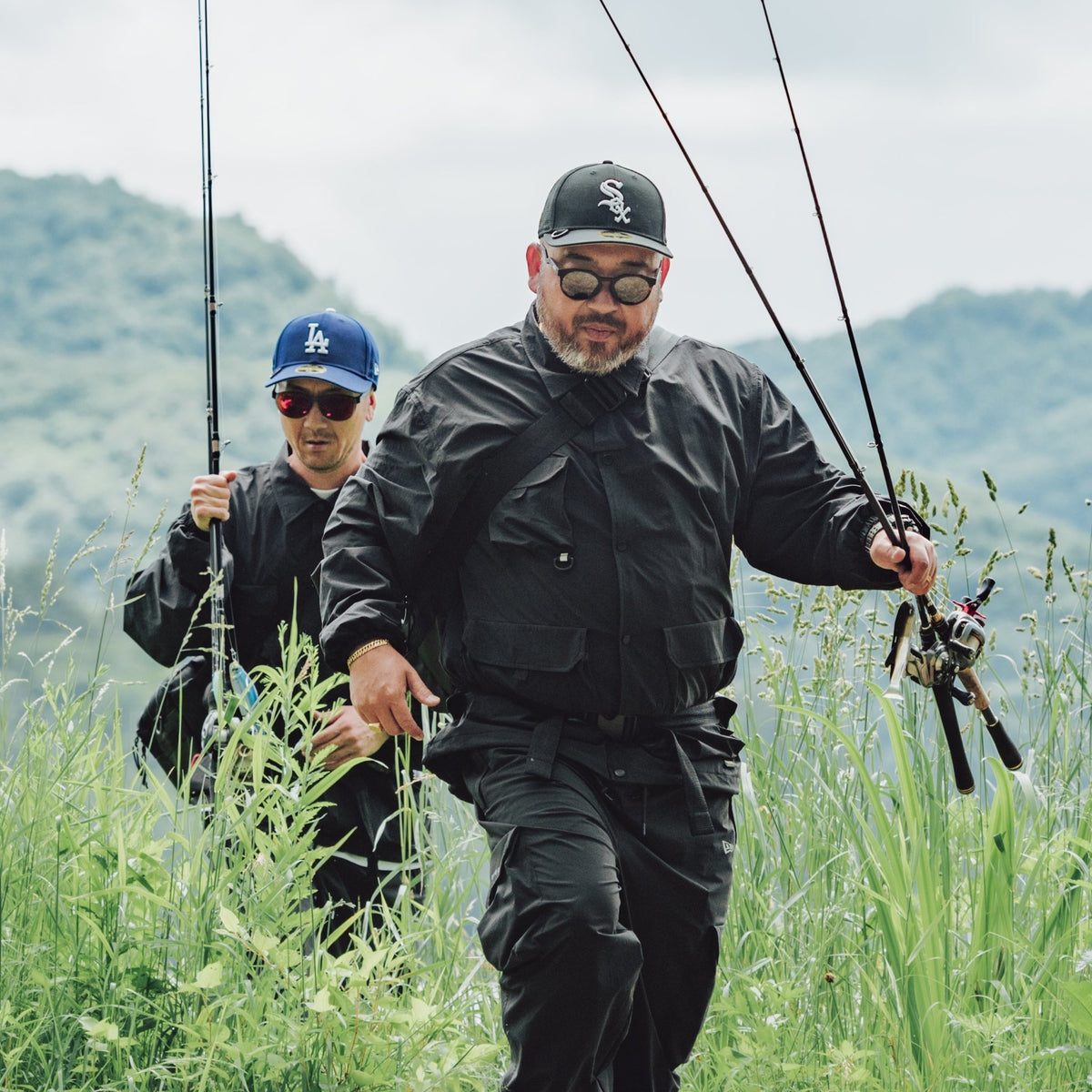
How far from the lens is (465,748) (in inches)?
129

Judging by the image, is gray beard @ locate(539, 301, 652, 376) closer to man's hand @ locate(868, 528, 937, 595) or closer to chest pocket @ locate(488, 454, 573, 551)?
chest pocket @ locate(488, 454, 573, 551)

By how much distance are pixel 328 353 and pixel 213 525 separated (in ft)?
2.49

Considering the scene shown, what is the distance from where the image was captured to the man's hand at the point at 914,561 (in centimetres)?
323

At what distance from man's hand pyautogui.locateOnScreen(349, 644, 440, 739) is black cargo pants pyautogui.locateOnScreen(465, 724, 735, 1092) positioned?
8.6 inches

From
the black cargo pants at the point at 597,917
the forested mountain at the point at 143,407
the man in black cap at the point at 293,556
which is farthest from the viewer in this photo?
the forested mountain at the point at 143,407

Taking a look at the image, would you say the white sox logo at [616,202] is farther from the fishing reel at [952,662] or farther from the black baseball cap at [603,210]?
the fishing reel at [952,662]

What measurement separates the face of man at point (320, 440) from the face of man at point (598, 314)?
1256 mm

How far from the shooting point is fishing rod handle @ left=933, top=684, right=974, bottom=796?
3211mm

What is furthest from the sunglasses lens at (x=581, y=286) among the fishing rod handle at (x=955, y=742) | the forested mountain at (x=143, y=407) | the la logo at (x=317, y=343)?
the forested mountain at (x=143, y=407)

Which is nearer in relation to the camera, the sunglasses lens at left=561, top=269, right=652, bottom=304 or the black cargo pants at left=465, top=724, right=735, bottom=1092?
the black cargo pants at left=465, top=724, right=735, bottom=1092

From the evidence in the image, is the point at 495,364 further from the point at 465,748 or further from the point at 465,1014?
the point at 465,1014

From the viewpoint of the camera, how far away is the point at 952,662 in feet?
10.6

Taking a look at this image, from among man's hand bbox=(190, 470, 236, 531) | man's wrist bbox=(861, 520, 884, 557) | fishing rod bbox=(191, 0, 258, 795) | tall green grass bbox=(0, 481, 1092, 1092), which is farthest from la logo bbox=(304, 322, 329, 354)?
man's wrist bbox=(861, 520, 884, 557)

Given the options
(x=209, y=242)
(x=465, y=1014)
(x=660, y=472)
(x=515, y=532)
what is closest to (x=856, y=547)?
(x=660, y=472)
